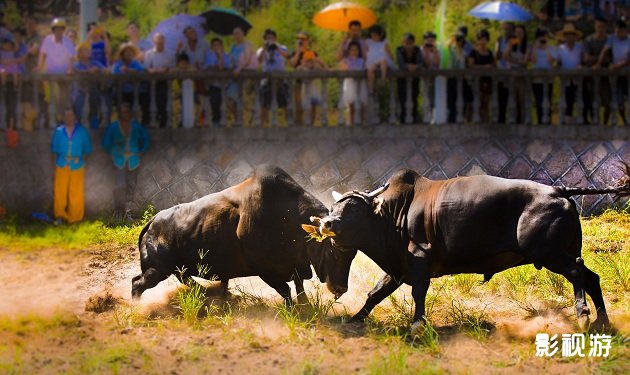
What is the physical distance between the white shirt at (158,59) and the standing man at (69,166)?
1.37 m

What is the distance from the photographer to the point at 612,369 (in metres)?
7.23

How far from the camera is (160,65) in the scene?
13977 millimetres

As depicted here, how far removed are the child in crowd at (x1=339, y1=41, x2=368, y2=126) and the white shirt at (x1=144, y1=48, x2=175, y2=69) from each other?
2.57 m

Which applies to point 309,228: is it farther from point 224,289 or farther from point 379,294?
point 224,289

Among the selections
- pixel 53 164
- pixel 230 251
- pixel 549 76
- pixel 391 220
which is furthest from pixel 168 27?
pixel 391 220

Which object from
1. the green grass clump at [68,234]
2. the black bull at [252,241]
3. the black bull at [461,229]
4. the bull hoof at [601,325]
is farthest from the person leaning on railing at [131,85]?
the bull hoof at [601,325]

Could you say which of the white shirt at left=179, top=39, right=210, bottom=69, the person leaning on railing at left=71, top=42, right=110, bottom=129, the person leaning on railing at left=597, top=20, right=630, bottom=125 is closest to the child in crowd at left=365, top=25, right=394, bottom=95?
the white shirt at left=179, top=39, right=210, bottom=69

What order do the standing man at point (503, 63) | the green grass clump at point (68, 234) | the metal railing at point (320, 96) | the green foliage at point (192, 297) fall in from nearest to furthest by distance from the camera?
the green foliage at point (192, 297), the green grass clump at point (68, 234), the metal railing at point (320, 96), the standing man at point (503, 63)

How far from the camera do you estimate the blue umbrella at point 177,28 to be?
14.6 meters

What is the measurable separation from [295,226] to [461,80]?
5701 millimetres

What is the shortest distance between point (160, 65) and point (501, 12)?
529cm

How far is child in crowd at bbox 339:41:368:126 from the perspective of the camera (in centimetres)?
1370

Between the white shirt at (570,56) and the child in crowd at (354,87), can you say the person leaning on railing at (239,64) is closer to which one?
the child in crowd at (354,87)

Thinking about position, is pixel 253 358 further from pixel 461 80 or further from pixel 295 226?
pixel 461 80
